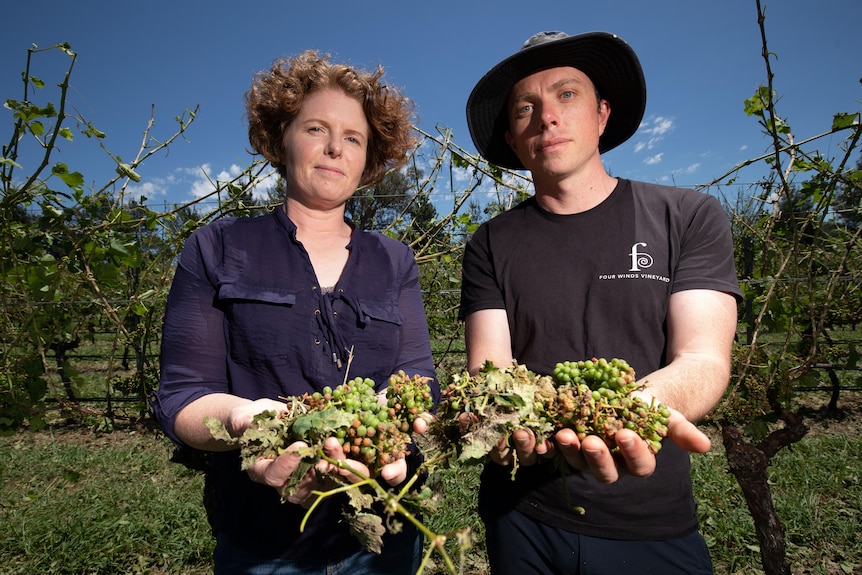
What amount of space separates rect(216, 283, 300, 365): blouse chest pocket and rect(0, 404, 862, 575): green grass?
8.19 ft

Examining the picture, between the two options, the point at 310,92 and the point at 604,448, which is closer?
the point at 604,448

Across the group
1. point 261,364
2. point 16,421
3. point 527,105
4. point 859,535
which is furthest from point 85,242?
point 859,535

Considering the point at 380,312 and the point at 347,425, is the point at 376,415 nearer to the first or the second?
the point at 347,425

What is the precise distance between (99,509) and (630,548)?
459 cm

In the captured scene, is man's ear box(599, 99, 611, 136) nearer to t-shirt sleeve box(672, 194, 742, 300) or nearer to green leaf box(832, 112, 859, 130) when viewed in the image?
t-shirt sleeve box(672, 194, 742, 300)

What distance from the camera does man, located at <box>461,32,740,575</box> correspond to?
5.33ft

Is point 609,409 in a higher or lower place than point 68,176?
lower

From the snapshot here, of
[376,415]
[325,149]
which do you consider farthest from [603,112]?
[376,415]

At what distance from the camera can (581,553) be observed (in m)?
1.63

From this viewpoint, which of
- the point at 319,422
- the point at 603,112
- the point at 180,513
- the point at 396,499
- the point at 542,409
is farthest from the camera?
the point at 180,513

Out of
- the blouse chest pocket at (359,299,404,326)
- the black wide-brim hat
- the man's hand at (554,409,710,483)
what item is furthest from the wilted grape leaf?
the black wide-brim hat

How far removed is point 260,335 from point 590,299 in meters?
1.15

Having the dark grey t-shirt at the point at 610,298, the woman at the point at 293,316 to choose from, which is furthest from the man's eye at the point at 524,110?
the woman at the point at 293,316

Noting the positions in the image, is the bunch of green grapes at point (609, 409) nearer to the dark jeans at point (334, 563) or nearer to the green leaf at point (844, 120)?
the dark jeans at point (334, 563)
